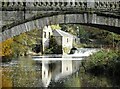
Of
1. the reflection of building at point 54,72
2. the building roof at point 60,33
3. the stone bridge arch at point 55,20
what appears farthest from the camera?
the building roof at point 60,33

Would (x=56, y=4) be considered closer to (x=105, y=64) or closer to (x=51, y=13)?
(x=51, y=13)

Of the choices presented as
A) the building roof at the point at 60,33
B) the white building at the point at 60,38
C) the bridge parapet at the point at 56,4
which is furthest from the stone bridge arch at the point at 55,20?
the building roof at the point at 60,33

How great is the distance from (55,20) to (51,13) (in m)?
0.29

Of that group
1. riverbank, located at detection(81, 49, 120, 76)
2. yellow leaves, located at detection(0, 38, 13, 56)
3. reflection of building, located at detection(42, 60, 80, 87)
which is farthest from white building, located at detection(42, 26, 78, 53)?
riverbank, located at detection(81, 49, 120, 76)

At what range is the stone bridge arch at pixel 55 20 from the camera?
45.1 feet

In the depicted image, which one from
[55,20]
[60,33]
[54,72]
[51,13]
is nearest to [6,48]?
[54,72]

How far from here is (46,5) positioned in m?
13.9

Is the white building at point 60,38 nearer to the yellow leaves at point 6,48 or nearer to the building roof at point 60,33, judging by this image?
the building roof at point 60,33

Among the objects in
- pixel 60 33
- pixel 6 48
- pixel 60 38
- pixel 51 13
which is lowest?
pixel 60 38

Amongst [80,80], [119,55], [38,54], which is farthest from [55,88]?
[38,54]

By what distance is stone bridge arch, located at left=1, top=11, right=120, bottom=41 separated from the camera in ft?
45.1

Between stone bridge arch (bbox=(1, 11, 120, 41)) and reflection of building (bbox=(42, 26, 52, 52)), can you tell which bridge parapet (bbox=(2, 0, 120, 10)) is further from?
reflection of building (bbox=(42, 26, 52, 52))

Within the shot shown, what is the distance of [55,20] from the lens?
549 inches

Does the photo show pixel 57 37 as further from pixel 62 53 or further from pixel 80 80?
pixel 80 80
